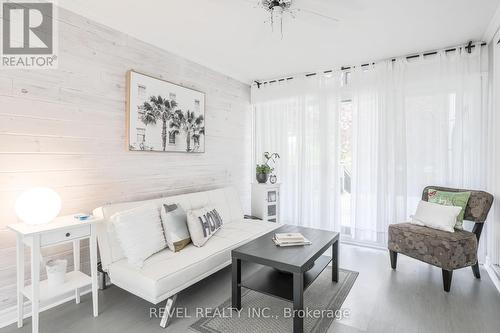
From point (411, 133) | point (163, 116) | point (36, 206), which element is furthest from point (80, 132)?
point (411, 133)

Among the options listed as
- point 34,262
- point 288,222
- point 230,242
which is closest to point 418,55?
point 288,222

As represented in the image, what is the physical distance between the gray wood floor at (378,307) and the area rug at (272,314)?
3.5 inches

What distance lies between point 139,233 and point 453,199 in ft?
10.1

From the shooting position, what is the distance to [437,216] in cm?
262

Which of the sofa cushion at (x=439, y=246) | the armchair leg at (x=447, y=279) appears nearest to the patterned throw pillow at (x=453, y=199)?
the sofa cushion at (x=439, y=246)

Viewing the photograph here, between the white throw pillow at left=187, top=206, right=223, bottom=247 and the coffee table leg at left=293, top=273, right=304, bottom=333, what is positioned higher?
the white throw pillow at left=187, top=206, right=223, bottom=247

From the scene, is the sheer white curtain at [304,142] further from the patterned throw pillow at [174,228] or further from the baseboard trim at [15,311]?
the baseboard trim at [15,311]

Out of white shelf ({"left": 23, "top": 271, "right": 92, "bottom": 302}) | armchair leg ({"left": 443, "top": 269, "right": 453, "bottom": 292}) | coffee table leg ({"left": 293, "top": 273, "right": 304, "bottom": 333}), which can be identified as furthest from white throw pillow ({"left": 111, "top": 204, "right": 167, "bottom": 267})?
armchair leg ({"left": 443, "top": 269, "right": 453, "bottom": 292})

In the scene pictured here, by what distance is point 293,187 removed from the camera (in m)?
4.17

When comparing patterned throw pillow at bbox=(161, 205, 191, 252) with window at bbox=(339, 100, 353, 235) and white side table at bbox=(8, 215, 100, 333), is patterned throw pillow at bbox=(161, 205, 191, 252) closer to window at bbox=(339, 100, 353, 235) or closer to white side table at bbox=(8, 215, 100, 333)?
white side table at bbox=(8, 215, 100, 333)

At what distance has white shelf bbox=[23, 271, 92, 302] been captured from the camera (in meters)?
1.82

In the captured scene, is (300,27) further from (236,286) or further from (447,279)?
(447,279)

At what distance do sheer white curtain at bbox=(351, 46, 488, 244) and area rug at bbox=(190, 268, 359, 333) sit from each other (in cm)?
144

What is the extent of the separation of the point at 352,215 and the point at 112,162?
3075 mm
